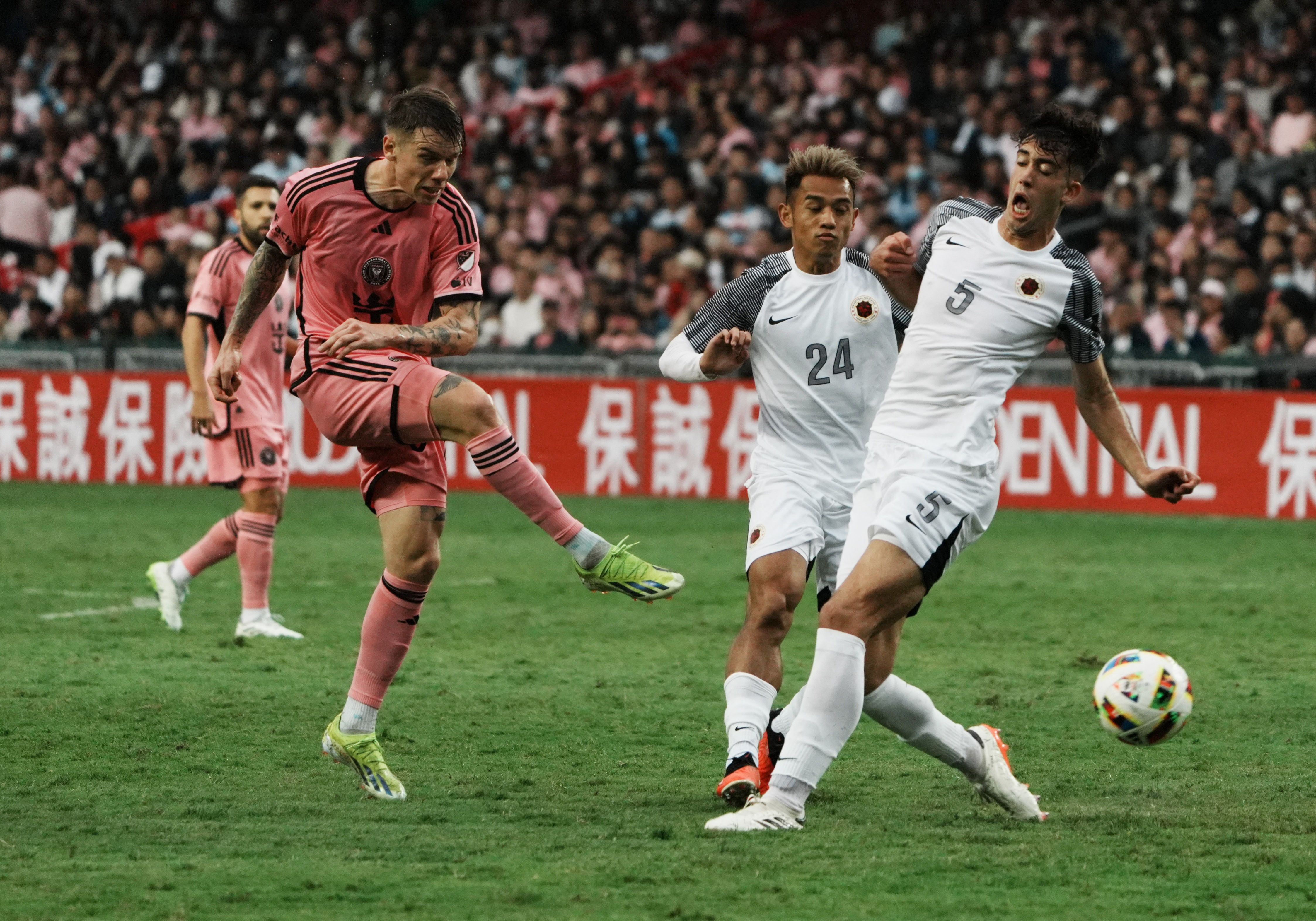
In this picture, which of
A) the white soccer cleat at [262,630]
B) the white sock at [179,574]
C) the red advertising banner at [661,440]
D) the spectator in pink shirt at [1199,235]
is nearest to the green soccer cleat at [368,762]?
the white soccer cleat at [262,630]

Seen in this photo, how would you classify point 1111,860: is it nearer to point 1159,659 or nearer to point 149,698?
point 1159,659

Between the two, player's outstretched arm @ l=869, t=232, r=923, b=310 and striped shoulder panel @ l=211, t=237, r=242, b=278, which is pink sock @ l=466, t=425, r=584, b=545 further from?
striped shoulder panel @ l=211, t=237, r=242, b=278

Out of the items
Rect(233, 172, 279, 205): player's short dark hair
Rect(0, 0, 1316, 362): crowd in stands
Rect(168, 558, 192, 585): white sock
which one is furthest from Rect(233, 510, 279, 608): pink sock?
Rect(0, 0, 1316, 362): crowd in stands

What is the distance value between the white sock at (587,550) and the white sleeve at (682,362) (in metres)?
0.61

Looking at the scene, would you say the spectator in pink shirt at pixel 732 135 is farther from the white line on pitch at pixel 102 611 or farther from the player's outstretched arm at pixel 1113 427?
the player's outstretched arm at pixel 1113 427

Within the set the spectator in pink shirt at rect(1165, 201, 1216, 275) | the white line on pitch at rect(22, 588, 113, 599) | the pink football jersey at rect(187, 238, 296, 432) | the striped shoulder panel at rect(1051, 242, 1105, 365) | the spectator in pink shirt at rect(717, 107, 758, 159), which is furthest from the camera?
the spectator in pink shirt at rect(717, 107, 758, 159)

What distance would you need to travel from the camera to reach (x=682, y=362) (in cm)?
602

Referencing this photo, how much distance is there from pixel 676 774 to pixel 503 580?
19.1 feet

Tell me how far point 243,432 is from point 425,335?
4.08m

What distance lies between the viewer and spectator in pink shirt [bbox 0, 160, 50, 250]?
22.6 meters

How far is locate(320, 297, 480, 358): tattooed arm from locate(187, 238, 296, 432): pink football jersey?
12.7 feet

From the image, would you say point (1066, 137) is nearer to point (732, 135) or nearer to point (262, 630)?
point (262, 630)

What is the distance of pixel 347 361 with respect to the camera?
5.77 meters

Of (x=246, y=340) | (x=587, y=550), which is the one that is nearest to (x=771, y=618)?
(x=587, y=550)
